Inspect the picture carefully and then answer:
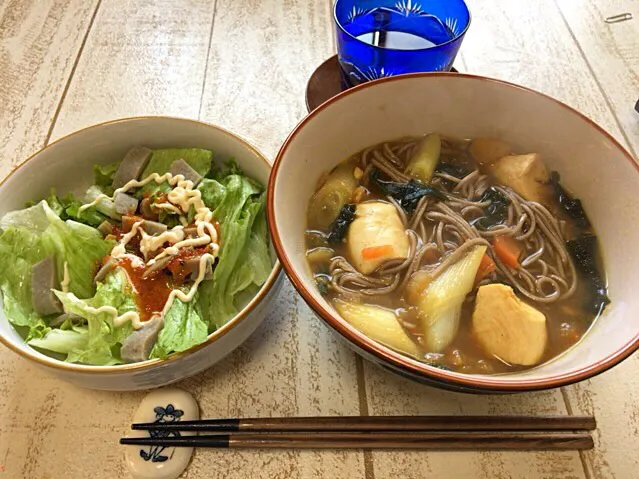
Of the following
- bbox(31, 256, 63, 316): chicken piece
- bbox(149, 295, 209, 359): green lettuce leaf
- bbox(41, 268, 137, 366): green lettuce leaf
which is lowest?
bbox(31, 256, 63, 316): chicken piece

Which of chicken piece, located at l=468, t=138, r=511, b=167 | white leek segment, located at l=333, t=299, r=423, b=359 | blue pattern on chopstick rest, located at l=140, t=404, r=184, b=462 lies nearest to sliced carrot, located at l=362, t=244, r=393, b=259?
white leek segment, located at l=333, t=299, r=423, b=359

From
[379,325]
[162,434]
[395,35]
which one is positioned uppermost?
[395,35]

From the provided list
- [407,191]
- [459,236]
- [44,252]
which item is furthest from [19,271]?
[459,236]

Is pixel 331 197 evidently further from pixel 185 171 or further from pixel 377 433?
pixel 377 433

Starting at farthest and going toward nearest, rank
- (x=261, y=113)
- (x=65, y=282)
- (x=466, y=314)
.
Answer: (x=261, y=113)
(x=65, y=282)
(x=466, y=314)

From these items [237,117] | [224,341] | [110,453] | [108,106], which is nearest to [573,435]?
[224,341]

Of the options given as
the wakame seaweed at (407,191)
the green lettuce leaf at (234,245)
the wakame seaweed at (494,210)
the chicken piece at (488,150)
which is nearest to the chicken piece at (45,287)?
the green lettuce leaf at (234,245)

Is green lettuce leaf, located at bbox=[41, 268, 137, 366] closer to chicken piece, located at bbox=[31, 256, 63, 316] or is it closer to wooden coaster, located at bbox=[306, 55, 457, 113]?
chicken piece, located at bbox=[31, 256, 63, 316]
